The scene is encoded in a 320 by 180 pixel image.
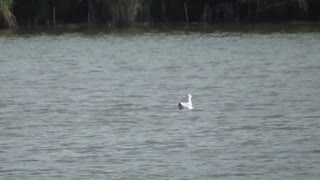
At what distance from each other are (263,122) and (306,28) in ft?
86.2

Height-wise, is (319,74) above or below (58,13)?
above

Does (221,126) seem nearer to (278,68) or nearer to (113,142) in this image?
(113,142)

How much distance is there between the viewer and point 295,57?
32.2 metres

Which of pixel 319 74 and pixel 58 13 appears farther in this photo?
pixel 58 13

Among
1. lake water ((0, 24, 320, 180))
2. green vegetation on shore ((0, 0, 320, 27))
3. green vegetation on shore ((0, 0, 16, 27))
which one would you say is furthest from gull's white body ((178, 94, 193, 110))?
green vegetation on shore ((0, 0, 320, 27))

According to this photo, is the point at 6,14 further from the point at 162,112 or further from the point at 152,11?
the point at 162,112

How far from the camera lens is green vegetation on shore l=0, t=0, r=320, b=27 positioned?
1981 inches

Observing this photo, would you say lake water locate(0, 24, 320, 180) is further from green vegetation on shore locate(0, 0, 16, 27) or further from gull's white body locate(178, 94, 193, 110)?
green vegetation on shore locate(0, 0, 16, 27)

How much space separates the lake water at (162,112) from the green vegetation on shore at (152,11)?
11601 mm

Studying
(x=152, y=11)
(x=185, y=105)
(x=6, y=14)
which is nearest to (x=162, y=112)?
(x=185, y=105)

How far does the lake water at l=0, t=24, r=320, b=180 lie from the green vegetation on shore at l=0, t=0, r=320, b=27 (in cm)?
1160

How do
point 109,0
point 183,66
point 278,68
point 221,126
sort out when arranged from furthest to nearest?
point 109,0 → point 183,66 → point 278,68 → point 221,126

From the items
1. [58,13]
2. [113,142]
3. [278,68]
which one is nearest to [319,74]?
[278,68]

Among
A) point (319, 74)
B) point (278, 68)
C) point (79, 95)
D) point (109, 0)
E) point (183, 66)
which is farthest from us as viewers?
point (109, 0)
